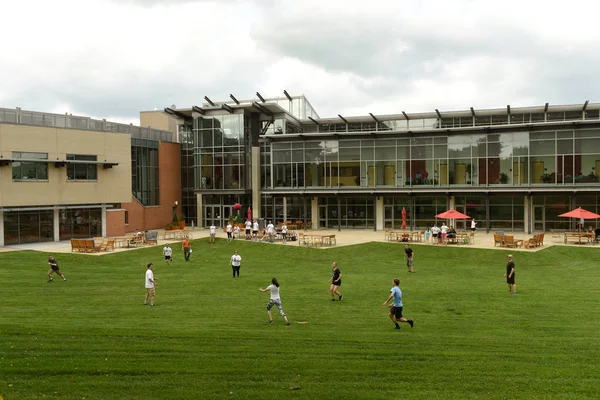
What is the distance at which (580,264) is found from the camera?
91.5 ft

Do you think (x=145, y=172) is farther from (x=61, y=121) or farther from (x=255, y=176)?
(x=61, y=121)

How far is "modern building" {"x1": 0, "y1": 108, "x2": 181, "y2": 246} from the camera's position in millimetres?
35594

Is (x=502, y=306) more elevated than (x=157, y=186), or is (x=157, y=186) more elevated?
(x=157, y=186)

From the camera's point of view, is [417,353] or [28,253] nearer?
[417,353]

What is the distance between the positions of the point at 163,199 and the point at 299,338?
4136cm

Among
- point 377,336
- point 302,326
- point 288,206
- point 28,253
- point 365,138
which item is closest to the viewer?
point 377,336

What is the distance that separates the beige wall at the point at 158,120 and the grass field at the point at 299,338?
139ft

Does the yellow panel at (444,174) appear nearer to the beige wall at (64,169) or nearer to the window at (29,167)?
the beige wall at (64,169)

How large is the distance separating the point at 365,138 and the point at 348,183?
4.30 metres

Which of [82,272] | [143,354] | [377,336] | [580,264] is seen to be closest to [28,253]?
[82,272]

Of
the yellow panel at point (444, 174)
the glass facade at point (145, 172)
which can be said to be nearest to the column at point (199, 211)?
the glass facade at point (145, 172)

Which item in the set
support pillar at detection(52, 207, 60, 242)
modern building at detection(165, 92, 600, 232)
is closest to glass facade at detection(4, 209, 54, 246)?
support pillar at detection(52, 207, 60, 242)

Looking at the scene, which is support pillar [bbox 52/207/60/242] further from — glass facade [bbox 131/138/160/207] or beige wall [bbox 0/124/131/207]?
glass facade [bbox 131/138/160/207]

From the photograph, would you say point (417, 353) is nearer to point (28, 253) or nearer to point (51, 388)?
point (51, 388)
